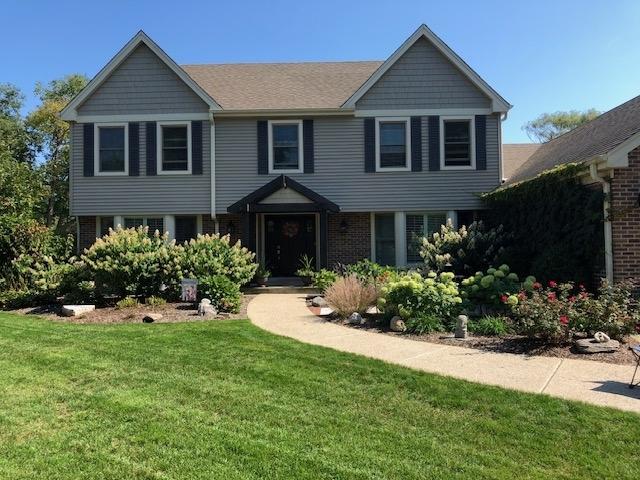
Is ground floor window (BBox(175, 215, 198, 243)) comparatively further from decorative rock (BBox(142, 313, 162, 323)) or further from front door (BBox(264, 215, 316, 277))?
decorative rock (BBox(142, 313, 162, 323))

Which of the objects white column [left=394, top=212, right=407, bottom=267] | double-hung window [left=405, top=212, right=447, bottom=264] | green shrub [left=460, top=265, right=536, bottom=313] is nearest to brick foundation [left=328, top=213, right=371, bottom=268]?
white column [left=394, top=212, right=407, bottom=267]

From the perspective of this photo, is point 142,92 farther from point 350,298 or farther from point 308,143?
point 350,298

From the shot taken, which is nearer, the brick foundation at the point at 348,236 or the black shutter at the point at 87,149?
Result: the black shutter at the point at 87,149

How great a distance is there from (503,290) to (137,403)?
Answer: 6.80m

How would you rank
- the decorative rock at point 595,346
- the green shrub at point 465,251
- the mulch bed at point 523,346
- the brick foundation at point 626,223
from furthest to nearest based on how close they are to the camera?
the green shrub at point 465,251
the brick foundation at point 626,223
the decorative rock at point 595,346
the mulch bed at point 523,346

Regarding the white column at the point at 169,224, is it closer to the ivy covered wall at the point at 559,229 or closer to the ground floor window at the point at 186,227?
the ground floor window at the point at 186,227

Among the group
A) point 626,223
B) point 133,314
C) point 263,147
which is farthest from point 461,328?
point 263,147

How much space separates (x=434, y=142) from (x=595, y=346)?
1032 centimetres

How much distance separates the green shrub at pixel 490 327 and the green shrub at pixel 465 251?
4.67m

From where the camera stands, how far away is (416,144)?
52.5ft

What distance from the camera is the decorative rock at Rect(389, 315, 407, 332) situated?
8422 millimetres

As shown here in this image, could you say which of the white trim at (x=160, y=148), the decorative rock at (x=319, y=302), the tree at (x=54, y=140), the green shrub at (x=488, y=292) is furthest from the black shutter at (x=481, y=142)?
the tree at (x=54, y=140)

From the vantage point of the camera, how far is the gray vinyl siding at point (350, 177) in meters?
16.0

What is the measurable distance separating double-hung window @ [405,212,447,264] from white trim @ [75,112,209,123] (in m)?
7.28
